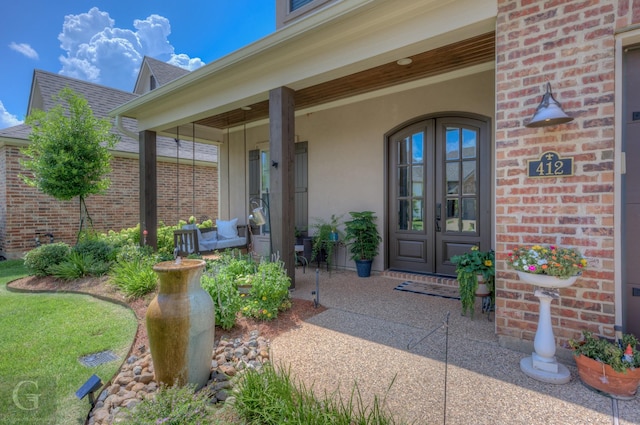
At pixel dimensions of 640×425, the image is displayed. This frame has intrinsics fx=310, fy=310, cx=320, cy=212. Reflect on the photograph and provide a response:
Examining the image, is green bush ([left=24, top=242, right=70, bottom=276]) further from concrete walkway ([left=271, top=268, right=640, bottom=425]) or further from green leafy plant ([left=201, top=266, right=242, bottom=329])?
concrete walkway ([left=271, top=268, right=640, bottom=425])

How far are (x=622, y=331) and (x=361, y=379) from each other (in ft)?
6.50

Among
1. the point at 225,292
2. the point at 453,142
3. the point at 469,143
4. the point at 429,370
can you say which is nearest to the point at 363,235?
the point at 453,142

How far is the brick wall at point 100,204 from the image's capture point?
24.3 feet

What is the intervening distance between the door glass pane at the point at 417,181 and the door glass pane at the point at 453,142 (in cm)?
50

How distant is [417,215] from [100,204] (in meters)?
8.25

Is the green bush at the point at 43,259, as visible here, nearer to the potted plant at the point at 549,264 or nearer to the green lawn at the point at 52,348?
the green lawn at the point at 52,348

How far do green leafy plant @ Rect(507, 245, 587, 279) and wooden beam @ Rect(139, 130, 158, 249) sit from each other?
6.38m

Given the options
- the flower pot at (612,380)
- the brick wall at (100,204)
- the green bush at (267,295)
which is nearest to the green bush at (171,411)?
the green bush at (267,295)

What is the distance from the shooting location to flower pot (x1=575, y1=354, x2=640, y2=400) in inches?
76.0

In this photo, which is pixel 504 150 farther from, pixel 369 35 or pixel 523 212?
pixel 369 35

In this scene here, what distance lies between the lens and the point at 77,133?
19.8 feet

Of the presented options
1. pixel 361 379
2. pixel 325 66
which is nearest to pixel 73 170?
Answer: pixel 325 66

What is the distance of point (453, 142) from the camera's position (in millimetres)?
4816

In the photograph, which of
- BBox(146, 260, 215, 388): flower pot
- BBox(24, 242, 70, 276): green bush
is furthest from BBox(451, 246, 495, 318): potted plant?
BBox(24, 242, 70, 276): green bush
